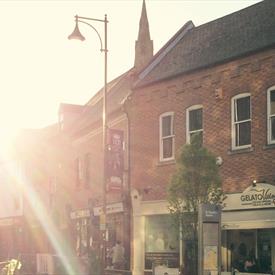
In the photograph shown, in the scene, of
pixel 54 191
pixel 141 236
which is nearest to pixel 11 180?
pixel 54 191

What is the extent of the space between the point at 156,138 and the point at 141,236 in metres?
3.89

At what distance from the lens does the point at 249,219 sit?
68.0 feet

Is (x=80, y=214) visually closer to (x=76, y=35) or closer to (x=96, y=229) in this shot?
(x=96, y=229)

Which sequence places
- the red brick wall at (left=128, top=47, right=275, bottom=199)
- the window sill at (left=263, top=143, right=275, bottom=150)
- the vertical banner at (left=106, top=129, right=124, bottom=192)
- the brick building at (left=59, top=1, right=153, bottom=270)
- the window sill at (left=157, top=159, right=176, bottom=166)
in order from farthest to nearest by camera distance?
the brick building at (left=59, top=1, right=153, bottom=270), the vertical banner at (left=106, top=129, right=124, bottom=192), the window sill at (left=157, top=159, right=176, bottom=166), the red brick wall at (left=128, top=47, right=275, bottom=199), the window sill at (left=263, top=143, right=275, bottom=150)

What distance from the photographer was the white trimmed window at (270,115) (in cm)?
2044

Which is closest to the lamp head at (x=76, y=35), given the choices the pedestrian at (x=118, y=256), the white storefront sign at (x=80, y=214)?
the pedestrian at (x=118, y=256)

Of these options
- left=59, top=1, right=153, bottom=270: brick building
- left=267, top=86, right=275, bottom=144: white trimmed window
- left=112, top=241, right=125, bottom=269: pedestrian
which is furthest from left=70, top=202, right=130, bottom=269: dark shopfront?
left=267, top=86, right=275, bottom=144: white trimmed window

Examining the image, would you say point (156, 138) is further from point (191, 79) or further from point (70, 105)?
point (70, 105)

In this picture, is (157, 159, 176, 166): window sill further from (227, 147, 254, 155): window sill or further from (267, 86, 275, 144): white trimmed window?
(267, 86, 275, 144): white trimmed window

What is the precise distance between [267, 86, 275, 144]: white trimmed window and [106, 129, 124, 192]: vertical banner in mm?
7899

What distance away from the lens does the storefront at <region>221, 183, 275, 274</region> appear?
66.2 feet

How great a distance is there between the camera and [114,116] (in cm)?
2930

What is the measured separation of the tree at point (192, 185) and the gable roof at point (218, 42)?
179 inches

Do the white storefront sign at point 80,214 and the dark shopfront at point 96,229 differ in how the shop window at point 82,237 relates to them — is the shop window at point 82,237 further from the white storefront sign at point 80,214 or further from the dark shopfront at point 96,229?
the white storefront sign at point 80,214
